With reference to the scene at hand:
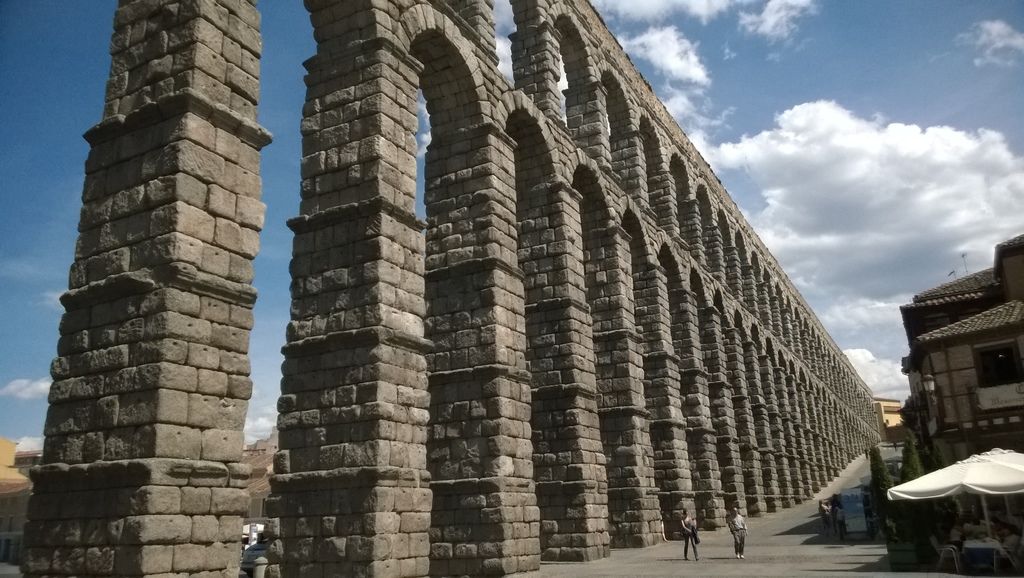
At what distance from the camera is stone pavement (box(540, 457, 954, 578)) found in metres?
13.1

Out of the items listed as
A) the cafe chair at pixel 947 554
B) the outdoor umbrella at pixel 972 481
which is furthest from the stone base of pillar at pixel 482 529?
the cafe chair at pixel 947 554

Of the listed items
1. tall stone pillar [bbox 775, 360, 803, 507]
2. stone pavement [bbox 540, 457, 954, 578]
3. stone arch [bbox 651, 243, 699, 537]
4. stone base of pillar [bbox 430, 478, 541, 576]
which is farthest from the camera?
tall stone pillar [bbox 775, 360, 803, 507]

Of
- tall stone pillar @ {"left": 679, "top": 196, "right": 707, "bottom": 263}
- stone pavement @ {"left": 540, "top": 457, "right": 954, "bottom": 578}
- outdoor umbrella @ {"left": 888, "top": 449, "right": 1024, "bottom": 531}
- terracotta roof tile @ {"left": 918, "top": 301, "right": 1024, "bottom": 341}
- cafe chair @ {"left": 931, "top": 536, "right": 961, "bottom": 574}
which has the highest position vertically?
tall stone pillar @ {"left": 679, "top": 196, "right": 707, "bottom": 263}

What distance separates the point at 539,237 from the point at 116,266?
10.3m

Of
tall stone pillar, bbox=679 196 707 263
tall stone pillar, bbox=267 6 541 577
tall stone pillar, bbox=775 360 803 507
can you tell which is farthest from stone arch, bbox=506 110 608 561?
tall stone pillar, bbox=775 360 803 507

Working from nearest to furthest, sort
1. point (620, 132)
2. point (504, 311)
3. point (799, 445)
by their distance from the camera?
1. point (504, 311)
2. point (620, 132)
3. point (799, 445)

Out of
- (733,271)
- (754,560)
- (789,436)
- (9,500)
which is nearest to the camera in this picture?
(754,560)

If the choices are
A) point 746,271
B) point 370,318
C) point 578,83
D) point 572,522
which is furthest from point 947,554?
point 746,271

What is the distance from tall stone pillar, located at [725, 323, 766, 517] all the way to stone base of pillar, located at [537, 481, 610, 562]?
51.2 feet

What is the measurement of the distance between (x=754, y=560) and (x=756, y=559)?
0.64 feet

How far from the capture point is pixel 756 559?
51.5 feet

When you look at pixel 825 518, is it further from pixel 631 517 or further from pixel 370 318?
pixel 370 318

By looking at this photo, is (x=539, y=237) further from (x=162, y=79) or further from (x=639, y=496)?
(x=162, y=79)

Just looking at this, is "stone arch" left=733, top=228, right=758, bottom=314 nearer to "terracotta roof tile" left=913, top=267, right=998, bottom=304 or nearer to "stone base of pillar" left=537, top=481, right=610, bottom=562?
"terracotta roof tile" left=913, top=267, right=998, bottom=304
